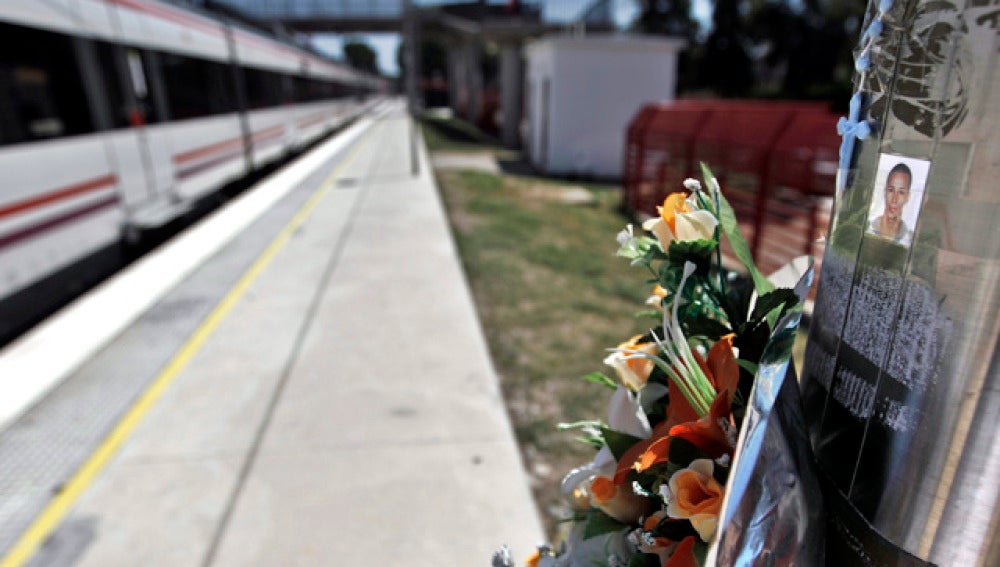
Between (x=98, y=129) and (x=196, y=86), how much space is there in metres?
3.25

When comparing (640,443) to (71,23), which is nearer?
(640,443)

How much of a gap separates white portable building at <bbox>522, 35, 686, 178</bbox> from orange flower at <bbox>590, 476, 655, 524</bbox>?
12.8 m

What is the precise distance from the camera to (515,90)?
2062 cm

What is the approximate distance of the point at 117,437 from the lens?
11.3ft

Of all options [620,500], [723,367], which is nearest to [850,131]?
[723,367]

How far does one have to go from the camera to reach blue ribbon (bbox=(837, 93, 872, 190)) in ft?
2.31

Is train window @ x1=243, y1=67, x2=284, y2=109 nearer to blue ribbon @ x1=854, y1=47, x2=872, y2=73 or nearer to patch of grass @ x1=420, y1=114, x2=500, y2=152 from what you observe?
patch of grass @ x1=420, y1=114, x2=500, y2=152

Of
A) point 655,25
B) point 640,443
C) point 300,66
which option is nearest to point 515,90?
point 300,66

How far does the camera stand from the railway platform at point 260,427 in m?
2.71

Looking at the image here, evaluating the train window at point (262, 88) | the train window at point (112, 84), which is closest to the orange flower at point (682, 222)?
the train window at point (112, 84)

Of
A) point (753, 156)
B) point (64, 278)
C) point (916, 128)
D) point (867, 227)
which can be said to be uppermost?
point (916, 128)

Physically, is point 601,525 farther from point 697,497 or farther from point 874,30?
point 874,30

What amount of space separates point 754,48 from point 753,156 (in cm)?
3941

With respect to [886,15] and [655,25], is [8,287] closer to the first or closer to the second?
[886,15]
